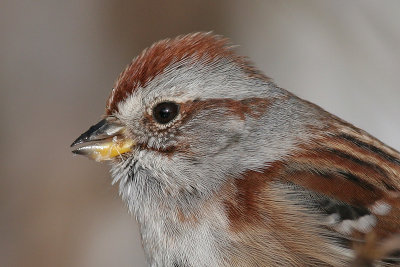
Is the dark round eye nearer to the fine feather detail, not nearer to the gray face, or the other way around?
the gray face

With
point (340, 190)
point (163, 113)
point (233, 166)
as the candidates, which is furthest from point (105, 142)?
point (340, 190)

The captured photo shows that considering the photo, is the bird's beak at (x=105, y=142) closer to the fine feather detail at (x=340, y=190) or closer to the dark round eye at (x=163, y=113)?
the dark round eye at (x=163, y=113)

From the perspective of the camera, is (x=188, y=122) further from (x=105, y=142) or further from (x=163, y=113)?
(x=105, y=142)

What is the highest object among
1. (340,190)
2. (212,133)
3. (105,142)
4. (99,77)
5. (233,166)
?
(99,77)

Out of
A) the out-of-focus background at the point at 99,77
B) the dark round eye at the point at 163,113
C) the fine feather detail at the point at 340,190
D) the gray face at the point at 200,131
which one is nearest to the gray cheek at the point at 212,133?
the gray face at the point at 200,131

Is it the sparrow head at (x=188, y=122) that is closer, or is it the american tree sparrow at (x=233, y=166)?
the american tree sparrow at (x=233, y=166)

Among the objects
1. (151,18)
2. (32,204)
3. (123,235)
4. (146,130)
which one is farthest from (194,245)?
(151,18)
